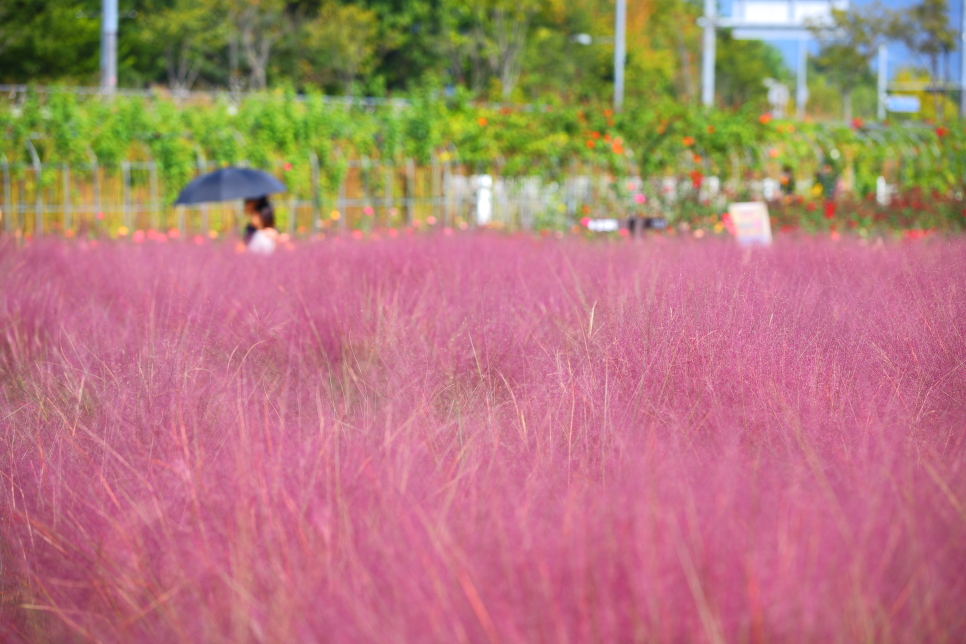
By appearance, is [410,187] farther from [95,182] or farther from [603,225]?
[95,182]

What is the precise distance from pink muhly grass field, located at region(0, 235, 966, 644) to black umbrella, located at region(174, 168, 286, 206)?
5.23m

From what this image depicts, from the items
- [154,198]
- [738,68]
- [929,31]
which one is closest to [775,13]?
[929,31]

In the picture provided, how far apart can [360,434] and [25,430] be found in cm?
90

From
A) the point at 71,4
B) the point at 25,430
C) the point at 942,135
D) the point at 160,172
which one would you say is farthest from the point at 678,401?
the point at 71,4

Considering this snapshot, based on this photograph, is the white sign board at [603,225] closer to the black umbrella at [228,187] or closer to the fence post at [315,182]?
the black umbrella at [228,187]

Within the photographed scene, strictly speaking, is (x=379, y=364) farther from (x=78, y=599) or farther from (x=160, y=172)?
(x=160, y=172)

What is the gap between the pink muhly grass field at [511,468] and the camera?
5.13 ft

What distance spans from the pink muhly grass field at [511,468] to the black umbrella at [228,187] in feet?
17.1

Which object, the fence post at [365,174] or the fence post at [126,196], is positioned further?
the fence post at [365,174]

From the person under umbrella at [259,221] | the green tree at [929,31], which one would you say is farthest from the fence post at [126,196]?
the green tree at [929,31]

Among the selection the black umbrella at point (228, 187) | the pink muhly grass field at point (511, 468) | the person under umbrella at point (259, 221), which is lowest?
the pink muhly grass field at point (511, 468)

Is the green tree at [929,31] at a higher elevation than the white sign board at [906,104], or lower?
lower

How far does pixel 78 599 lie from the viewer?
80.4 inches

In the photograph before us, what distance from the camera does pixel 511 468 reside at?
2.22 metres
